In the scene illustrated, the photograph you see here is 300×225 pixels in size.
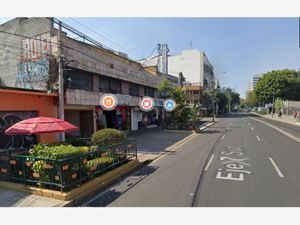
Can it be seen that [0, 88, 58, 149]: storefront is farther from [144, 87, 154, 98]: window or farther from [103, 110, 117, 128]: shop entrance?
[144, 87, 154, 98]: window

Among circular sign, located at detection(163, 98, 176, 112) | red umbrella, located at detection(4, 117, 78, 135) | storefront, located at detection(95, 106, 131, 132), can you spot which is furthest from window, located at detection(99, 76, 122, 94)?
red umbrella, located at detection(4, 117, 78, 135)

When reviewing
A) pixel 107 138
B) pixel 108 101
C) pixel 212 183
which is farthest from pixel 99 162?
pixel 108 101

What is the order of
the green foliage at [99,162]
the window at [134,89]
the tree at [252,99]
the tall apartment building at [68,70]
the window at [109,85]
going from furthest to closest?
the tree at [252,99]
the window at [134,89]
the window at [109,85]
the tall apartment building at [68,70]
the green foliage at [99,162]

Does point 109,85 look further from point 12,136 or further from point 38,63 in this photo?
point 12,136

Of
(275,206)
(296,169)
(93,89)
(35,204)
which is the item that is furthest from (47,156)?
(93,89)

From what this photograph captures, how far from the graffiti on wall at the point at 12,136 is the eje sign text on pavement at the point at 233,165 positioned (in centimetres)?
1021

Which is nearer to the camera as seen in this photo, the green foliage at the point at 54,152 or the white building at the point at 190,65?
the green foliage at the point at 54,152

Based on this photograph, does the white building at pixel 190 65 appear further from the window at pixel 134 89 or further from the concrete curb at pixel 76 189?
the concrete curb at pixel 76 189

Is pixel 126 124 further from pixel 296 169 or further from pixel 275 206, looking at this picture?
pixel 275 206

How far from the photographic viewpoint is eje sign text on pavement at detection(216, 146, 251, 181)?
8117 mm

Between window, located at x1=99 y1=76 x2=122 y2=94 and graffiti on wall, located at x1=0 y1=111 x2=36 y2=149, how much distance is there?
6.88m

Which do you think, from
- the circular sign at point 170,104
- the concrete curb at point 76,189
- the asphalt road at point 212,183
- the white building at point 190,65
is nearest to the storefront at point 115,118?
the circular sign at point 170,104

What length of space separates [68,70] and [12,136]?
5.22 m

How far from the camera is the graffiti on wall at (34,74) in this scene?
14805mm
